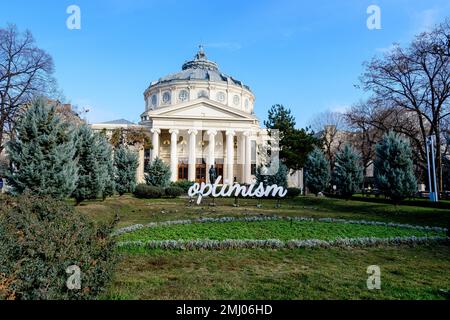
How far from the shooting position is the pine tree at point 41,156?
43.7 ft

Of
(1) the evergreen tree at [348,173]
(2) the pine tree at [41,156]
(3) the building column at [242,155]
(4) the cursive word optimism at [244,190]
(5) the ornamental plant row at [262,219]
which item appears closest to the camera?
(2) the pine tree at [41,156]

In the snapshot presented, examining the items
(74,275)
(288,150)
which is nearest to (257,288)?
(74,275)

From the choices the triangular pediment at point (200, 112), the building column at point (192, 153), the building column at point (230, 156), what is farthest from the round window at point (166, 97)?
the building column at point (230, 156)

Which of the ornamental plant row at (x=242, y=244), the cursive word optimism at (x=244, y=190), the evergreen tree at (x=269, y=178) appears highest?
the evergreen tree at (x=269, y=178)

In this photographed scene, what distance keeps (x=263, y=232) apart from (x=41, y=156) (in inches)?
353

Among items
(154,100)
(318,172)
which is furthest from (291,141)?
(154,100)

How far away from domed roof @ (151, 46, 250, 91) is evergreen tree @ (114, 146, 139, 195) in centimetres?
3705

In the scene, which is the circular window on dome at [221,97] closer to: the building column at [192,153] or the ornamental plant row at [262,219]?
the building column at [192,153]

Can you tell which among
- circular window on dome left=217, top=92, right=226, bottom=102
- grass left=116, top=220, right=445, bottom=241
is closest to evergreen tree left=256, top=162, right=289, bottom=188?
grass left=116, top=220, right=445, bottom=241

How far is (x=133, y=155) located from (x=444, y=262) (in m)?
27.1

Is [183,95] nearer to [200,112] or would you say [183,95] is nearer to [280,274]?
[200,112]

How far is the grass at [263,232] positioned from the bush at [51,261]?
16.9ft

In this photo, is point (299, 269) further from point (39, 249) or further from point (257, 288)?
point (39, 249)

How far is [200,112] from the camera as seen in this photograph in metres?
53.2
